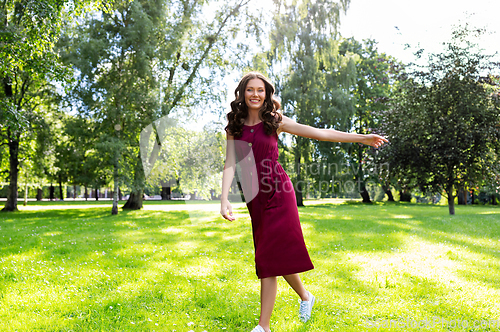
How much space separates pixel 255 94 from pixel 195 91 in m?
19.6

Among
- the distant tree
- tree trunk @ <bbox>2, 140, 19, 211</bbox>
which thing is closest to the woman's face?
the distant tree

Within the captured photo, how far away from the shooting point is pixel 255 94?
3402 millimetres

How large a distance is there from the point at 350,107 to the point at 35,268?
2147cm

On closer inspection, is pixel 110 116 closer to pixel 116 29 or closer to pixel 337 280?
pixel 116 29

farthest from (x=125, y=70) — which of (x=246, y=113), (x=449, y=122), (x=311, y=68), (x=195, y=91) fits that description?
(x=246, y=113)

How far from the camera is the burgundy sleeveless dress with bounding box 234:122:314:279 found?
3.15m

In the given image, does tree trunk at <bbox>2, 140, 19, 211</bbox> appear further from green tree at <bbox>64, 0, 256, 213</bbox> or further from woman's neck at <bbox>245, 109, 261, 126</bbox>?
woman's neck at <bbox>245, 109, 261, 126</bbox>

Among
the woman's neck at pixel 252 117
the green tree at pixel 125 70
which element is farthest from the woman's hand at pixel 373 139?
the green tree at pixel 125 70

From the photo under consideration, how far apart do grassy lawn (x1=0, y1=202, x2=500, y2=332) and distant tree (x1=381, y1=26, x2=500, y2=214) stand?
331 inches

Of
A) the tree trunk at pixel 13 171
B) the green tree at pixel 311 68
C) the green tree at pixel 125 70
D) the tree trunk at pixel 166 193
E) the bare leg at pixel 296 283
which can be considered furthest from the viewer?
the tree trunk at pixel 166 193

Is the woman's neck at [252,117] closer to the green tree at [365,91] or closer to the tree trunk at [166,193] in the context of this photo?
the green tree at [365,91]

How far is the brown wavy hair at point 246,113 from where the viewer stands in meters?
3.36

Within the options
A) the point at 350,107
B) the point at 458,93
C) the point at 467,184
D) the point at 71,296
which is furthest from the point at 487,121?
the point at 71,296

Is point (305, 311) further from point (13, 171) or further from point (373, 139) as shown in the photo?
point (13, 171)
